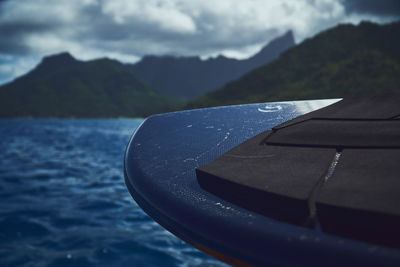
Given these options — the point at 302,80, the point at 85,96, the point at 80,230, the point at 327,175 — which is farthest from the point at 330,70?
the point at 85,96

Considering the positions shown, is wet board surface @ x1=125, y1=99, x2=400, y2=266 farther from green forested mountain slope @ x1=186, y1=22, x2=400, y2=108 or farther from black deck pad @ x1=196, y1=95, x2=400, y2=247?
green forested mountain slope @ x1=186, y1=22, x2=400, y2=108

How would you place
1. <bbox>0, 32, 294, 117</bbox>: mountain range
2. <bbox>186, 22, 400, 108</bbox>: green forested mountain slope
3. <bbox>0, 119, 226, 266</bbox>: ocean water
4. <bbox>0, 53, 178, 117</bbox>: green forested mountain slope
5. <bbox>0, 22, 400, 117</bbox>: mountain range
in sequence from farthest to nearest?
<bbox>0, 53, 178, 117</bbox>: green forested mountain slope < <bbox>0, 32, 294, 117</bbox>: mountain range < <bbox>0, 22, 400, 117</bbox>: mountain range < <bbox>186, 22, 400, 108</bbox>: green forested mountain slope < <bbox>0, 119, 226, 266</bbox>: ocean water

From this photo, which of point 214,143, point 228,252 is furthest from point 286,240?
point 214,143

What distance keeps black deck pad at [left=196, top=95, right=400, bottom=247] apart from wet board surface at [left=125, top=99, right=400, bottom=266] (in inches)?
1.1

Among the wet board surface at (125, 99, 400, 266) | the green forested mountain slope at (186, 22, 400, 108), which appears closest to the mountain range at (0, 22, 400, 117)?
the green forested mountain slope at (186, 22, 400, 108)

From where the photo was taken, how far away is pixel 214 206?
662mm

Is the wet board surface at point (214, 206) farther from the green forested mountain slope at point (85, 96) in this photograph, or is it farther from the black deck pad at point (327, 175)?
the green forested mountain slope at point (85, 96)

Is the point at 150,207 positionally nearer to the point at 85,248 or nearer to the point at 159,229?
the point at 85,248

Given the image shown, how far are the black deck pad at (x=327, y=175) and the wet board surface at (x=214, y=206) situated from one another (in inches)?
1.1

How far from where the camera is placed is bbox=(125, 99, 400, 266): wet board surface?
18.0 inches

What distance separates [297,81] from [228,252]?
55.6m

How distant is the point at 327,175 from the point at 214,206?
27 centimetres

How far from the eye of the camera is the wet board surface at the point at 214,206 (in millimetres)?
457

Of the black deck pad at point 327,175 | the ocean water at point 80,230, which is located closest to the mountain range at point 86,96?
the ocean water at point 80,230
